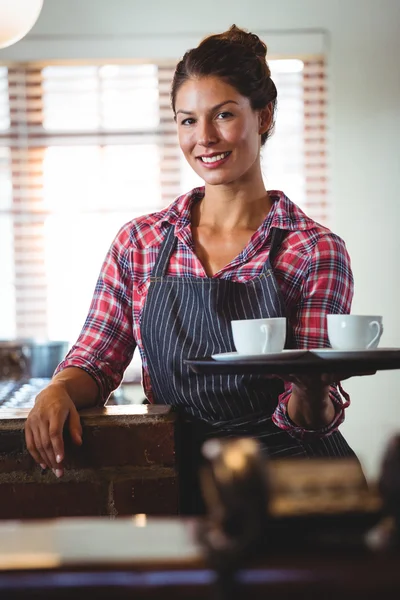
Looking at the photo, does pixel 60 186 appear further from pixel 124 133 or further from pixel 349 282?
pixel 349 282

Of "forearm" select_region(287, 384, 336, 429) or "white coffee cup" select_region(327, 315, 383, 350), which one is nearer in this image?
"white coffee cup" select_region(327, 315, 383, 350)

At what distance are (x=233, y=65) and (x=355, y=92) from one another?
278 centimetres

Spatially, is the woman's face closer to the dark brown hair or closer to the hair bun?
the dark brown hair

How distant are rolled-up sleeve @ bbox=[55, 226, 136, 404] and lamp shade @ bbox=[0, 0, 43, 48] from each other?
2.70ft

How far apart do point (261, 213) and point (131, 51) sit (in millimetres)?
2846

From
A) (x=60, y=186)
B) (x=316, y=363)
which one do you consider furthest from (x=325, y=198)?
(x=316, y=363)

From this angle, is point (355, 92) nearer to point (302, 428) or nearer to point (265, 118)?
point (265, 118)

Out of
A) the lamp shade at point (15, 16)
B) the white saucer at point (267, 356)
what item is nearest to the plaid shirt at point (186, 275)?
the white saucer at point (267, 356)

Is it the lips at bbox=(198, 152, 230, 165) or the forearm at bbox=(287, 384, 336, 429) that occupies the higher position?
the lips at bbox=(198, 152, 230, 165)

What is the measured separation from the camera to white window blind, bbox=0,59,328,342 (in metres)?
4.36

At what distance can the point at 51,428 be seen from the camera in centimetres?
135

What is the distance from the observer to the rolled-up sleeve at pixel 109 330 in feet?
5.31

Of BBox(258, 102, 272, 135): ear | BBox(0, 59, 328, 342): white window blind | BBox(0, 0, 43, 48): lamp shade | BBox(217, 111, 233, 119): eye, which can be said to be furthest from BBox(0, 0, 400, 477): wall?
BBox(217, 111, 233, 119): eye

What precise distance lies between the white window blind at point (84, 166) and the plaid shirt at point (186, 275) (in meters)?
2.64
